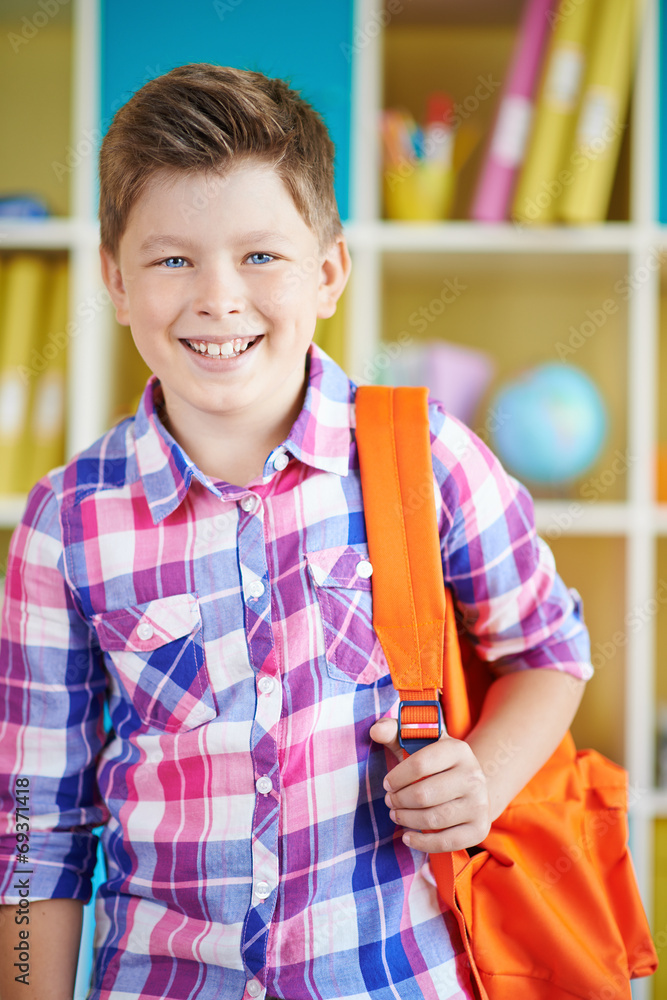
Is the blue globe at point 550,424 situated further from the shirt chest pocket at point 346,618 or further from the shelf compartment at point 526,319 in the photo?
the shirt chest pocket at point 346,618

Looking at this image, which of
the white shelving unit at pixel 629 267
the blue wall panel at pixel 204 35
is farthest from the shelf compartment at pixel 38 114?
the white shelving unit at pixel 629 267

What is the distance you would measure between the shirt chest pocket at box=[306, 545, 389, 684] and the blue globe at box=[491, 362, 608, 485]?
0.84 meters

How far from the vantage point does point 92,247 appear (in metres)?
1.42

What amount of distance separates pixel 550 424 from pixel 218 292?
0.92 metres

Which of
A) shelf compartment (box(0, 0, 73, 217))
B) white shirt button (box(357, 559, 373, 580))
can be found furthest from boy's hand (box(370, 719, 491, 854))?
shelf compartment (box(0, 0, 73, 217))

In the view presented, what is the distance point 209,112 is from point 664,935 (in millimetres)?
→ 1593

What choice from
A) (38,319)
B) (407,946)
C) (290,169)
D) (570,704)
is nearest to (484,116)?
(38,319)

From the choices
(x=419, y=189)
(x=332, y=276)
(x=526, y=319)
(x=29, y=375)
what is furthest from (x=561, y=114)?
(x=29, y=375)

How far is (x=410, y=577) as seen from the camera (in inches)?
27.1

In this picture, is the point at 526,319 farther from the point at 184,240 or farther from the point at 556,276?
the point at 184,240

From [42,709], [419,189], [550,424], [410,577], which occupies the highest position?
[419,189]

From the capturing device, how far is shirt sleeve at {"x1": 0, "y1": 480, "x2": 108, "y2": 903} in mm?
727

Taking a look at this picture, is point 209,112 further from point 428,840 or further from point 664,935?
point 664,935

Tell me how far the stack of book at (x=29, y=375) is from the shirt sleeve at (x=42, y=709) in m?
0.80
